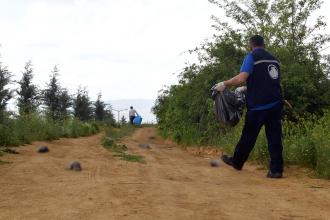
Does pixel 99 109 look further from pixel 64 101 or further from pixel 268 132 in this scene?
pixel 268 132

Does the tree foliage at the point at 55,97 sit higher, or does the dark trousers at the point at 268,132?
the tree foliage at the point at 55,97

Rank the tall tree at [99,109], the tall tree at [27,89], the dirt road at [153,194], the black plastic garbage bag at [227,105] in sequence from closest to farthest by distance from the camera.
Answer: the dirt road at [153,194] < the black plastic garbage bag at [227,105] < the tall tree at [27,89] < the tall tree at [99,109]

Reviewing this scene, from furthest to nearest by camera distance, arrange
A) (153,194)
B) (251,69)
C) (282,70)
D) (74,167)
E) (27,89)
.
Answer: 1. (27,89)
2. (282,70)
3. (74,167)
4. (251,69)
5. (153,194)

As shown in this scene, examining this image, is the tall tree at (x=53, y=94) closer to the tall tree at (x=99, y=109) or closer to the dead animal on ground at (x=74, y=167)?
the tall tree at (x=99, y=109)

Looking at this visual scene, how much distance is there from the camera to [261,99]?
6895 mm

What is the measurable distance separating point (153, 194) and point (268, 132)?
262 cm

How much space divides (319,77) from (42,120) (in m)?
8.68

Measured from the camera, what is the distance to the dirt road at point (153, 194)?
167 inches

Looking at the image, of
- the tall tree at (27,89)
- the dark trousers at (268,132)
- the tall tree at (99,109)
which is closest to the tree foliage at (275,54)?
the dark trousers at (268,132)

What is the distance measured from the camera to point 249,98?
6996 millimetres

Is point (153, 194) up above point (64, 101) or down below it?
below

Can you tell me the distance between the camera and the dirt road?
13.9 feet

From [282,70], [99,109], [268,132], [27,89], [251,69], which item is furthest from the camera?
[99,109]

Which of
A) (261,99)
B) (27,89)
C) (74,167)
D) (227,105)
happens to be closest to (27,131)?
(74,167)
